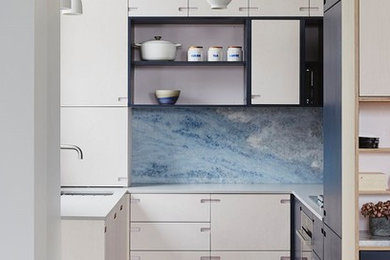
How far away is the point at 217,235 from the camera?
466 cm

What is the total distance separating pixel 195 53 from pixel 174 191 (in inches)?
42.0

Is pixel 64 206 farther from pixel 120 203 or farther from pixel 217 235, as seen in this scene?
pixel 217 235

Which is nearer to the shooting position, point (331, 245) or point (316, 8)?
point (331, 245)

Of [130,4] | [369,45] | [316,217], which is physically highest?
[130,4]

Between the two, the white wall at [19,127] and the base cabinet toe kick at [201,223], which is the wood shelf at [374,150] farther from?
the white wall at [19,127]

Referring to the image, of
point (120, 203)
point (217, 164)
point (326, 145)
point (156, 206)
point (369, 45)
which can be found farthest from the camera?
point (217, 164)

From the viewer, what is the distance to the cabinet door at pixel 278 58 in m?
4.68

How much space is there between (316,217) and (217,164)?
1.61 m

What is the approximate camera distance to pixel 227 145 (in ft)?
16.7

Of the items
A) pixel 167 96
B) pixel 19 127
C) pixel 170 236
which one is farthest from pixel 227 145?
pixel 19 127

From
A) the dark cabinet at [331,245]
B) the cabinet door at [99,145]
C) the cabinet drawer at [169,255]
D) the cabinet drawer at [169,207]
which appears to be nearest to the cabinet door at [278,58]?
the cabinet drawer at [169,207]

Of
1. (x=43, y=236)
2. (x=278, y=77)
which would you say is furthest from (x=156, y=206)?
(x=43, y=236)

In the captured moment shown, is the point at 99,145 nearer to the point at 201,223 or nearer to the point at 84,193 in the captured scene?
the point at 84,193

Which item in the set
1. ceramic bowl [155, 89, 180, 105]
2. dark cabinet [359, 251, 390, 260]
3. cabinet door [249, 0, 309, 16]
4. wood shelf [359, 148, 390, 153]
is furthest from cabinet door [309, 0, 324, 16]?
dark cabinet [359, 251, 390, 260]
